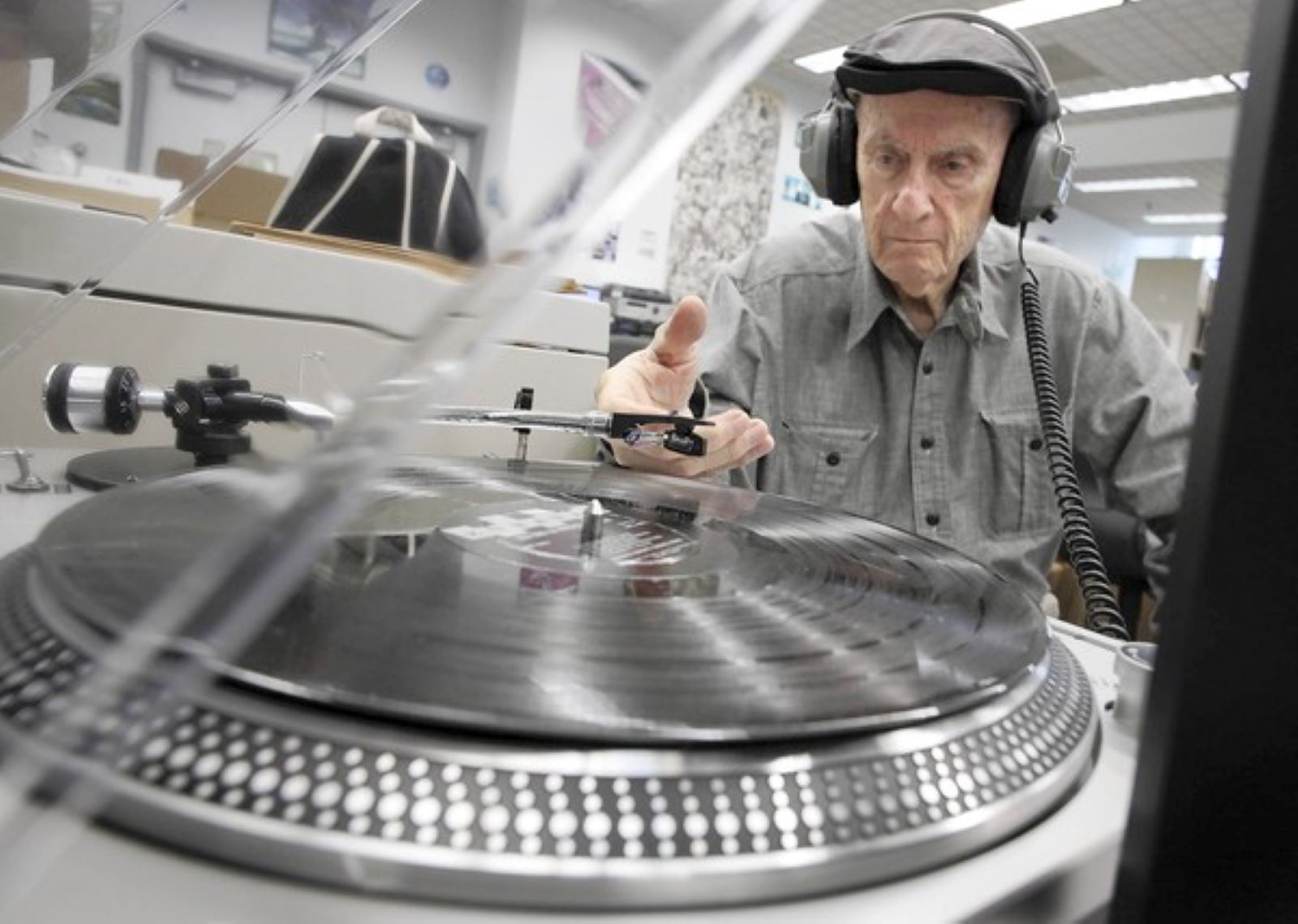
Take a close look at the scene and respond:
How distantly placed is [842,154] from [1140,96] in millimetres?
5876

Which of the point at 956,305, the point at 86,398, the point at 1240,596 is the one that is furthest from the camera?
the point at 956,305

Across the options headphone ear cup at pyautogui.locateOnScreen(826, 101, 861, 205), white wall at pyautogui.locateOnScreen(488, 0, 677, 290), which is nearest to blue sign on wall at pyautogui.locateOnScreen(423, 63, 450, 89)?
white wall at pyautogui.locateOnScreen(488, 0, 677, 290)

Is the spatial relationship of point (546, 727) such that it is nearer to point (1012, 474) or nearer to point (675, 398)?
point (675, 398)

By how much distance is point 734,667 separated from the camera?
0.34m

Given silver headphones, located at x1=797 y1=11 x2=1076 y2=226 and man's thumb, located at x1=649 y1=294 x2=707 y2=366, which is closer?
man's thumb, located at x1=649 y1=294 x2=707 y2=366

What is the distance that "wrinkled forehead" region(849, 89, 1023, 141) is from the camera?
1017 millimetres

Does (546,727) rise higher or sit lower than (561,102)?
lower

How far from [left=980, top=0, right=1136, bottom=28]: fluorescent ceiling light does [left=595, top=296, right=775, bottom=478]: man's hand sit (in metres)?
4.26

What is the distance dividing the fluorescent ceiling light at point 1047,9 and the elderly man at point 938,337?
3.75m

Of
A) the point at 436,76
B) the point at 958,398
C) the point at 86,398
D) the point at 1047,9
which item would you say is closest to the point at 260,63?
the point at 436,76

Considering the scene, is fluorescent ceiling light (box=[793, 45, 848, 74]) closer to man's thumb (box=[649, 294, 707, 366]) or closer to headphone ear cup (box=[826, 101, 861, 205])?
headphone ear cup (box=[826, 101, 861, 205])

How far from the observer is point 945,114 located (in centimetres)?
102

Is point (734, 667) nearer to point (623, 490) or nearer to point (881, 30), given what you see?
point (623, 490)

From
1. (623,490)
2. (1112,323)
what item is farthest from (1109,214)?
(623,490)
